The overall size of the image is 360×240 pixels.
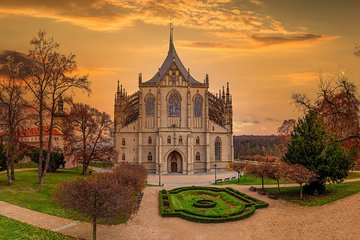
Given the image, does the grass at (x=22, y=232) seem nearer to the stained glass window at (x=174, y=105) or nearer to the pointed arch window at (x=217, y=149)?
the stained glass window at (x=174, y=105)

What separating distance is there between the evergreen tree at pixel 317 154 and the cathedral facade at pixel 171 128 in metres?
29.8

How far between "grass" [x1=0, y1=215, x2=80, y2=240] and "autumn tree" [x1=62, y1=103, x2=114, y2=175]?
31254mm

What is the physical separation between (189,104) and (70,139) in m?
24.0

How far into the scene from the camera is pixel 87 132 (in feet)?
182

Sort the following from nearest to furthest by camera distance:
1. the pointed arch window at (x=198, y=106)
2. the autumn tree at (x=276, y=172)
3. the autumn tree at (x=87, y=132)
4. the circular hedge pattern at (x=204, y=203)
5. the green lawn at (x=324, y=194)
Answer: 1. the circular hedge pattern at (x=204, y=203)
2. the green lawn at (x=324, y=194)
3. the autumn tree at (x=276, y=172)
4. the autumn tree at (x=87, y=132)
5. the pointed arch window at (x=198, y=106)

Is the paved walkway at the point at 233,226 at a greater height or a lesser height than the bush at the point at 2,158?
lesser

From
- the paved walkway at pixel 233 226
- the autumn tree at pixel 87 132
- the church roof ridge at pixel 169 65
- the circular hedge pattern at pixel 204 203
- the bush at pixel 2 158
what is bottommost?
the paved walkway at pixel 233 226

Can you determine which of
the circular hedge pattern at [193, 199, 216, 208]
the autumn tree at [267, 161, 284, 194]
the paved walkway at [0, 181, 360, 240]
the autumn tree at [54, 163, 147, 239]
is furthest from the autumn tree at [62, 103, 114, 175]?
the autumn tree at [54, 163, 147, 239]

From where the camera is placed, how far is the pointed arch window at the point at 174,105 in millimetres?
66000

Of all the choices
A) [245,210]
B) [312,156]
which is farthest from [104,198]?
[312,156]

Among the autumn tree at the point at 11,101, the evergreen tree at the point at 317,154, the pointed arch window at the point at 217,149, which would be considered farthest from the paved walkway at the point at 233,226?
the pointed arch window at the point at 217,149

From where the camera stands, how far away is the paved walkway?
22969mm

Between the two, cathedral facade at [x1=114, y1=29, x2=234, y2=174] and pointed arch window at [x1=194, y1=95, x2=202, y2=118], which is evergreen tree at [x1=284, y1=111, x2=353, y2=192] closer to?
cathedral facade at [x1=114, y1=29, x2=234, y2=174]

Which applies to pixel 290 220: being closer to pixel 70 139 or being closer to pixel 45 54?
pixel 45 54
